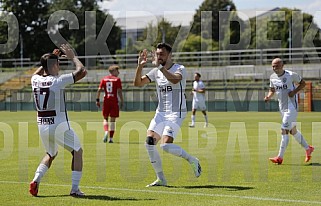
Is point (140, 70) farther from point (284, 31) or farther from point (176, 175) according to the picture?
point (284, 31)

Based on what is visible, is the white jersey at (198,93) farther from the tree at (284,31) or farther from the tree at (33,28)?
the tree at (33,28)

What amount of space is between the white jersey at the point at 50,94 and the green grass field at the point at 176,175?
1.24 metres

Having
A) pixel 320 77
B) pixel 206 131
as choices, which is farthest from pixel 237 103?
pixel 206 131

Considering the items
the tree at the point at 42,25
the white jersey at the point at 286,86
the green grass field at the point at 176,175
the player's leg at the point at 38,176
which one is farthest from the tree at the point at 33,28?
the player's leg at the point at 38,176

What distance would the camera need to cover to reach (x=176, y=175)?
40.9 ft

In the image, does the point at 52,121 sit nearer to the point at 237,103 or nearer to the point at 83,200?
the point at 83,200

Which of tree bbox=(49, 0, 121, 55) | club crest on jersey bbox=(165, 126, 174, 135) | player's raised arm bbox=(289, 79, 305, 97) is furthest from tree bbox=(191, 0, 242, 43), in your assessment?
club crest on jersey bbox=(165, 126, 174, 135)

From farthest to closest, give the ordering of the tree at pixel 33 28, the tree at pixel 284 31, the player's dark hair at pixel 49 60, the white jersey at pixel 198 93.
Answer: the tree at pixel 33 28, the tree at pixel 284 31, the white jersey at pixel 198 93, the player's dark hair at pixel 49 60

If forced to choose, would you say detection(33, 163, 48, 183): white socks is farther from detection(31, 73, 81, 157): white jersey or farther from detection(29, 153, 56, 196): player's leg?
detection(31, 73, 81, 157): white jersey

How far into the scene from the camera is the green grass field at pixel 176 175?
9.84 m

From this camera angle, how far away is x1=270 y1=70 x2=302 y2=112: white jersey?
573 inches

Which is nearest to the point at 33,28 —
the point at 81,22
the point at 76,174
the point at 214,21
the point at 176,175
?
the point at 81,22

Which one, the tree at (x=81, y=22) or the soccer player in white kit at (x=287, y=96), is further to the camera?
the tree at (x=81, y=22)

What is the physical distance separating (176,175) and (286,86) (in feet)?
11.9
